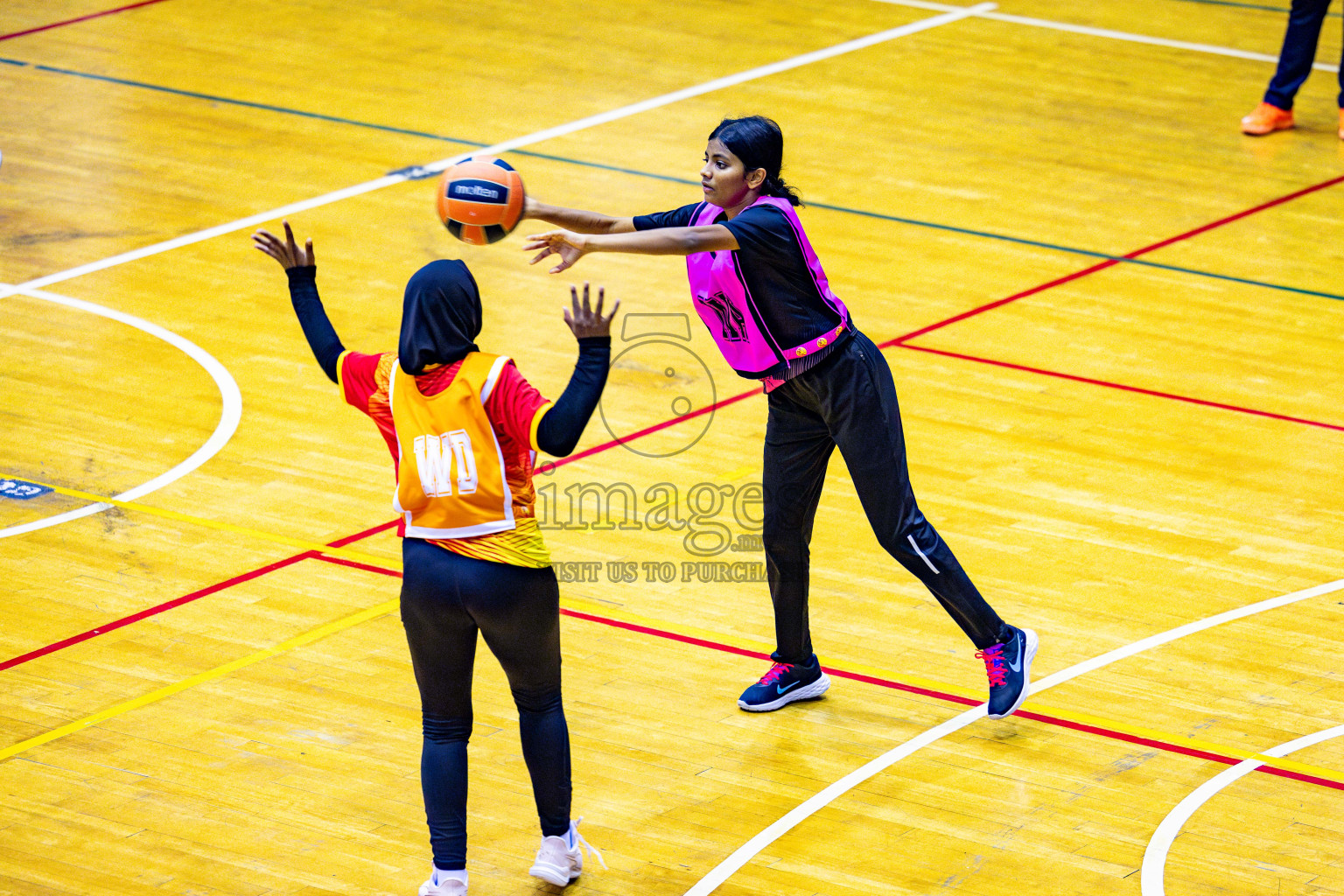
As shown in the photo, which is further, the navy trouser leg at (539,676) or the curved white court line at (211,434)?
the curved white court line at (211,434)

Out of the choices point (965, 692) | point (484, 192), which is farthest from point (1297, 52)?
point (484, 192)

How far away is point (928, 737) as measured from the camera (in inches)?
249

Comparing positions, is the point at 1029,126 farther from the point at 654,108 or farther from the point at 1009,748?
the point at 1009,748

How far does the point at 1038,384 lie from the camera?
9.45 m

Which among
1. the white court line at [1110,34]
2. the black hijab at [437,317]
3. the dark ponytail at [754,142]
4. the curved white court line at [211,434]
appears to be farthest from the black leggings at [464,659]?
the white court line at [1110,34]

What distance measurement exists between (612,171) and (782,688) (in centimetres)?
677

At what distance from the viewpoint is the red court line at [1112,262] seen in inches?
402

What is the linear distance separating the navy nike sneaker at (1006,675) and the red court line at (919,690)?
0.58 ft

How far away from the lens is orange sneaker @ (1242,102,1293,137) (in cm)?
1348

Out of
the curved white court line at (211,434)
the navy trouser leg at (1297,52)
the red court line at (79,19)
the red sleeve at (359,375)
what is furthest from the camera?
the red court line at (79,19)

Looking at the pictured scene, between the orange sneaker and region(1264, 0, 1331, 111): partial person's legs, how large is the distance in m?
0.05

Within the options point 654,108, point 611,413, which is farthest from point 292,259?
point 654,108

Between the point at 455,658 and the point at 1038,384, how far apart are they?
16.9 feet

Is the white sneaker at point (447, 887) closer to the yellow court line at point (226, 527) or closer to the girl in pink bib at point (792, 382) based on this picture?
the girl in pink bib at point (792, 382)
